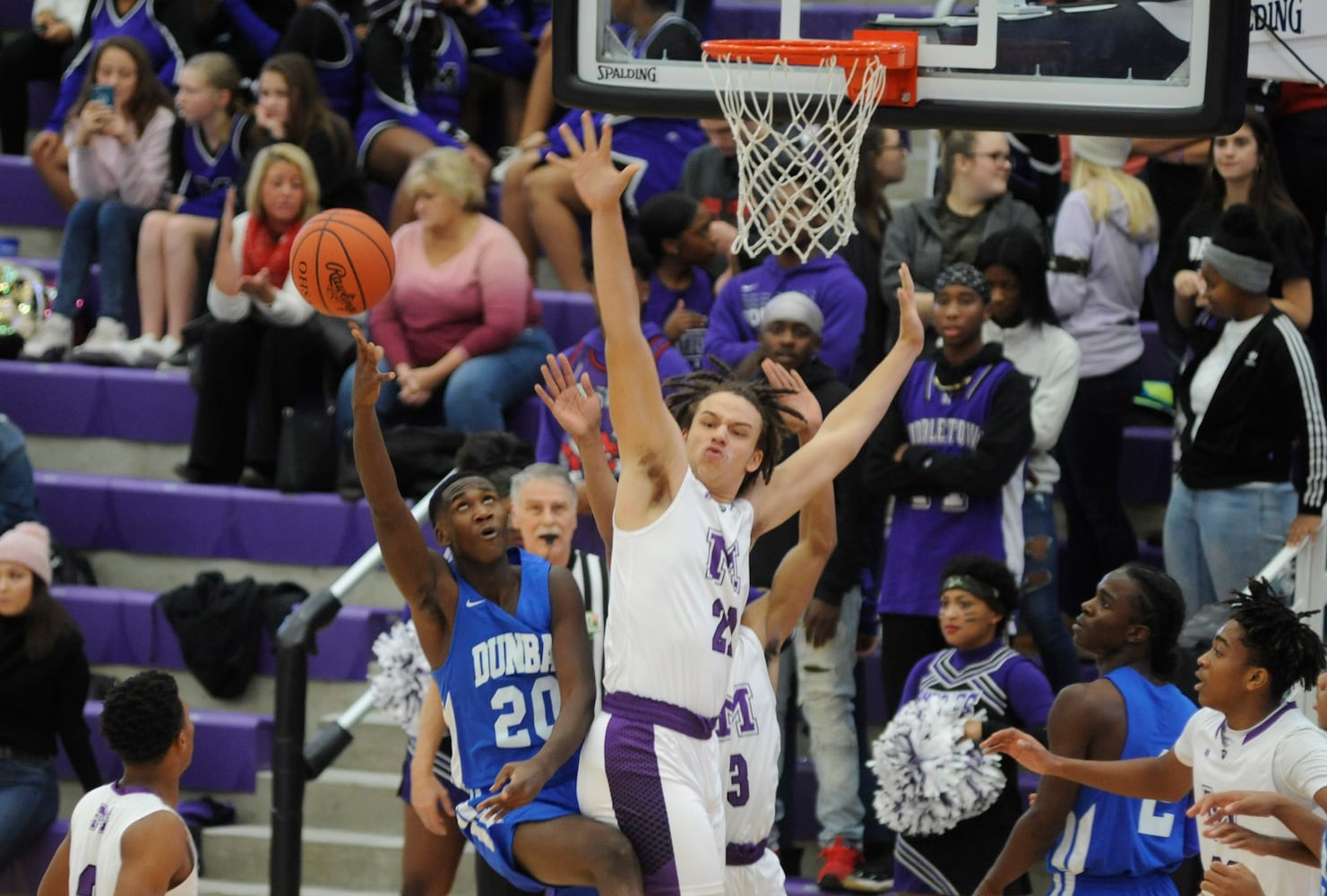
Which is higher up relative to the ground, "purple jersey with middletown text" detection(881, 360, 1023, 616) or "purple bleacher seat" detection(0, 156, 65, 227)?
"purple bleacher seat" detection(0, 156, 65, 227)

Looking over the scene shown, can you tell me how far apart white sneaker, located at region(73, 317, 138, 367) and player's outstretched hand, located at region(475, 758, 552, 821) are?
218 inches

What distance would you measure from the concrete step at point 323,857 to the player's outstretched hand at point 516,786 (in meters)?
2.91

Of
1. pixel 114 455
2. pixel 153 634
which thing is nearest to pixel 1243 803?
pixel 153 634

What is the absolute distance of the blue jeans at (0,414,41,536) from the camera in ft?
28.7

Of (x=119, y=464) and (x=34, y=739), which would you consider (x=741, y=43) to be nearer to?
(x=34, y=739)

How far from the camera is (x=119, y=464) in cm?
991

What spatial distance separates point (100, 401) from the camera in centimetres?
988

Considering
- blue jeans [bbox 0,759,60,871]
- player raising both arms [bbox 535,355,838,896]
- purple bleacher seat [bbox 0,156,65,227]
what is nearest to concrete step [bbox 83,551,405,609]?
blue jeans [bbox 0,759,60,871]

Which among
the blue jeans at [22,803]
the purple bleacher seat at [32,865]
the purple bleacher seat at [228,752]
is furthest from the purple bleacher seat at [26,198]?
the purple bleacher seat at [32,865]

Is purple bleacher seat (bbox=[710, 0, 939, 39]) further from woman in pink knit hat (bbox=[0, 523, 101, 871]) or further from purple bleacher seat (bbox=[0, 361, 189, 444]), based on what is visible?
purple bleacher seat (bbox=[0, 361, 189, 444])

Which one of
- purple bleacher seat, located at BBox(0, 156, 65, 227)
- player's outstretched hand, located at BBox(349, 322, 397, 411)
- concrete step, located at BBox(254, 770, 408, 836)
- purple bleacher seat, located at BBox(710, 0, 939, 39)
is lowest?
concrete step, located at BBox(254, 770, 408, 836)

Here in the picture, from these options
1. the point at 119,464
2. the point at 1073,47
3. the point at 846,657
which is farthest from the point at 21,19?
the point at 1073,47

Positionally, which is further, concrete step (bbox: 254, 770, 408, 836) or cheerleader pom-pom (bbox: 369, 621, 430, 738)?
concrete step (bbox: 254, 770, 408, 836)

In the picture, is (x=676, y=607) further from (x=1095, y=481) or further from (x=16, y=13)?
(x=16, y=13)
